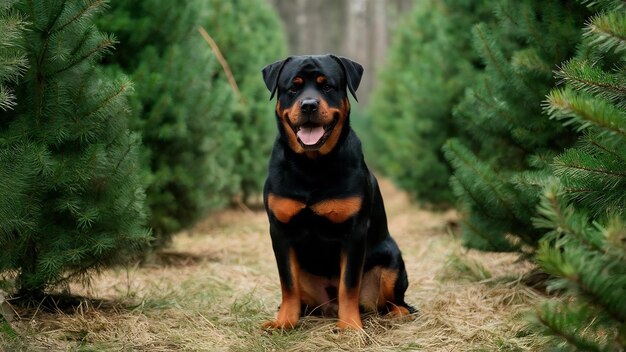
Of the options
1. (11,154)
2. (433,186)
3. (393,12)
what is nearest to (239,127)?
(433,186)

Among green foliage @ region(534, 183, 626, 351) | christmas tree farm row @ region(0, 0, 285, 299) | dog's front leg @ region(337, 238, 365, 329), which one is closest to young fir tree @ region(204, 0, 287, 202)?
christmas tree farm row @ region(0, 0, 285, 299)

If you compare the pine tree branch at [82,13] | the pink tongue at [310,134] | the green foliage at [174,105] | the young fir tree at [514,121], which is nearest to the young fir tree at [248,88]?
the green foliage at [174,105]

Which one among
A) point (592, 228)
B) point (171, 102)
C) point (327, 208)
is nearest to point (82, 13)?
point (327, 208)

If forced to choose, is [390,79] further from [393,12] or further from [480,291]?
[393,12]

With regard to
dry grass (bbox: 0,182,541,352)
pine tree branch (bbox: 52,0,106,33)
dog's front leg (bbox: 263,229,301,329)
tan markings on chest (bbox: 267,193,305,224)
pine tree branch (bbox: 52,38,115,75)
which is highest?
pine tree branch (bbox: 52,0,106,33)

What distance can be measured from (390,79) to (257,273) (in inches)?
284

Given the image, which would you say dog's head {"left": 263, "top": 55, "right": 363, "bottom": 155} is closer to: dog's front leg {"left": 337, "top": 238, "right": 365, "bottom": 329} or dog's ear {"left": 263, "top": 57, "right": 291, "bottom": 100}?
dog's ear {"left": 263, "top": 57, "right": 291, "bottom": 100}

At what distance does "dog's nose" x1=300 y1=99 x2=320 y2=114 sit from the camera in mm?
3539

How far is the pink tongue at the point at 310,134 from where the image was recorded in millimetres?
3594

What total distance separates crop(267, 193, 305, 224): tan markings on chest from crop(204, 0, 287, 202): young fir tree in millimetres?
4788

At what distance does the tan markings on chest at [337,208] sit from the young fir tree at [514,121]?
1161 millimetres

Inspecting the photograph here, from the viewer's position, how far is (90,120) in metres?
3.68

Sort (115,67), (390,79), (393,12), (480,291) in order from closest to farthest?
(480,291) → (115,67) → (390,79) → (393,12)

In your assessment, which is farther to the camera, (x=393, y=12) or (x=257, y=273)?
(x=393, y=12)
